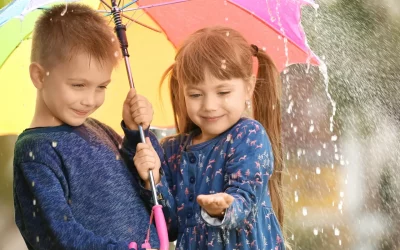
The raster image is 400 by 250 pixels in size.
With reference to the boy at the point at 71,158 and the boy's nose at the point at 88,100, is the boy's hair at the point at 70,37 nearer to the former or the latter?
the boy at the point at 71,158

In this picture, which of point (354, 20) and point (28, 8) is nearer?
point (28, 8)

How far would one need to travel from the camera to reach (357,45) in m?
10.3

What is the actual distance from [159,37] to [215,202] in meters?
1.33

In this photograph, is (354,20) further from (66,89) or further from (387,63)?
(66,89)

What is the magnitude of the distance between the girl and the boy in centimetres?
20

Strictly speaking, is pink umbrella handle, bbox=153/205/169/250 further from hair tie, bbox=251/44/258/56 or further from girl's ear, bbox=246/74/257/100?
hair tie, bbox=251/44/258/56

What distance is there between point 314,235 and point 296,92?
1.67 m

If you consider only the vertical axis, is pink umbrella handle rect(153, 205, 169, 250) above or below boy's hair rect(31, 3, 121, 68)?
below

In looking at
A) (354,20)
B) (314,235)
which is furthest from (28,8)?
(354,20)

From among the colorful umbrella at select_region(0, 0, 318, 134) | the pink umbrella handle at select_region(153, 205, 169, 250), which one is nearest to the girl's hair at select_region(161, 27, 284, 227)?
the colorful umbrella at select_region(0, 0, 318, 134)

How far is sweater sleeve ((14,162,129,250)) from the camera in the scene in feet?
10.9

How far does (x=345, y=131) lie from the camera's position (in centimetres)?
1016

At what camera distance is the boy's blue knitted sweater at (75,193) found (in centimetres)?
333

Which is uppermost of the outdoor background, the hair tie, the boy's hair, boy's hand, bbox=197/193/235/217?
the boy's hair
